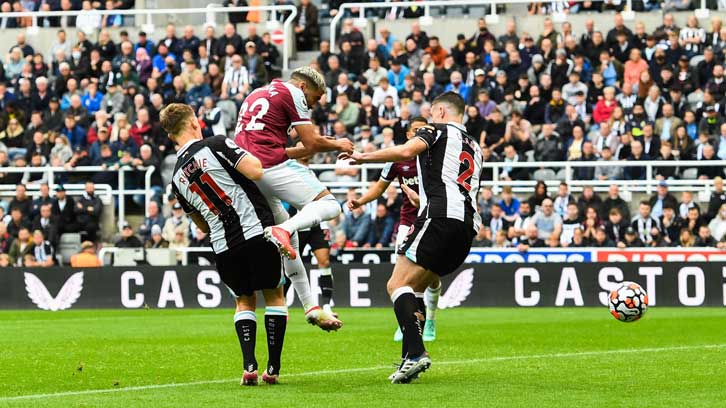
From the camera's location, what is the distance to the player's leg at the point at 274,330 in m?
10.9

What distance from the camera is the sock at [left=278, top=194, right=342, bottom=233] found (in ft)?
35.1

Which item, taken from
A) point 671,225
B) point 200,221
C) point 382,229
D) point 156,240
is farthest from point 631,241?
point 200,221

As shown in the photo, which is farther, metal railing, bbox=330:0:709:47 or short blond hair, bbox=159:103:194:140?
metal railing, bbox=330:0:709:47

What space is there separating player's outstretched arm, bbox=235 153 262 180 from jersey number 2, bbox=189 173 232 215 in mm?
329

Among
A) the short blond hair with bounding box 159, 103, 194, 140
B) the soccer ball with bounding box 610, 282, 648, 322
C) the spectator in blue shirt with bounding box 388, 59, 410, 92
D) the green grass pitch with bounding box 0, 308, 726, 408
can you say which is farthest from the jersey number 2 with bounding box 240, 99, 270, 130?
the spectator in blue shirt with bounding box 388, 59, 410, 92

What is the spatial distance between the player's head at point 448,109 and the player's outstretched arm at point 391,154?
447mm

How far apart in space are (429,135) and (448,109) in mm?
359

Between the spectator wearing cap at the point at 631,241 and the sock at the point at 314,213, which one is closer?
the sock at the point at 314,213

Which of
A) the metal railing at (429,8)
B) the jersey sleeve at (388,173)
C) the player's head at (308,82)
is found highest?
the metal railing at (429,8)

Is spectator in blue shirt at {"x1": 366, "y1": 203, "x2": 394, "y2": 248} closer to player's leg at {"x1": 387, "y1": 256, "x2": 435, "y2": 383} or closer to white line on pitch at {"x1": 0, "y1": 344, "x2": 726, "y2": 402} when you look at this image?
white line on pitch at {"x1": 0, "y1": 344, "x2": 726, "y2": 402}

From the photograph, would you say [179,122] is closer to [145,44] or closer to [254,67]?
[254,67]

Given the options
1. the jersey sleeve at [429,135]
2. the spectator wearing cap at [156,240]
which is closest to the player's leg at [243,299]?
the jersey sleeve at [429,135]

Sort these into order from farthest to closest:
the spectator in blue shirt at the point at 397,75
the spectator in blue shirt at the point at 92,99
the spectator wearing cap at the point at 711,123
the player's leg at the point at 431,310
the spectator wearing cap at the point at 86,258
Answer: the spectator in blue shirt at the point at 92,99, the spectator in blue shirt at the point at 397,75, the spectator wearing cap at the point at 86,258, the spectator wearing cap at the point at 711,123, the player's leg at the point at 431,310

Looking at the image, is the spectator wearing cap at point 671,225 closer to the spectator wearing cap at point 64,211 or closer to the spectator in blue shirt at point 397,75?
the spectator in blue shirt at point 397,75
